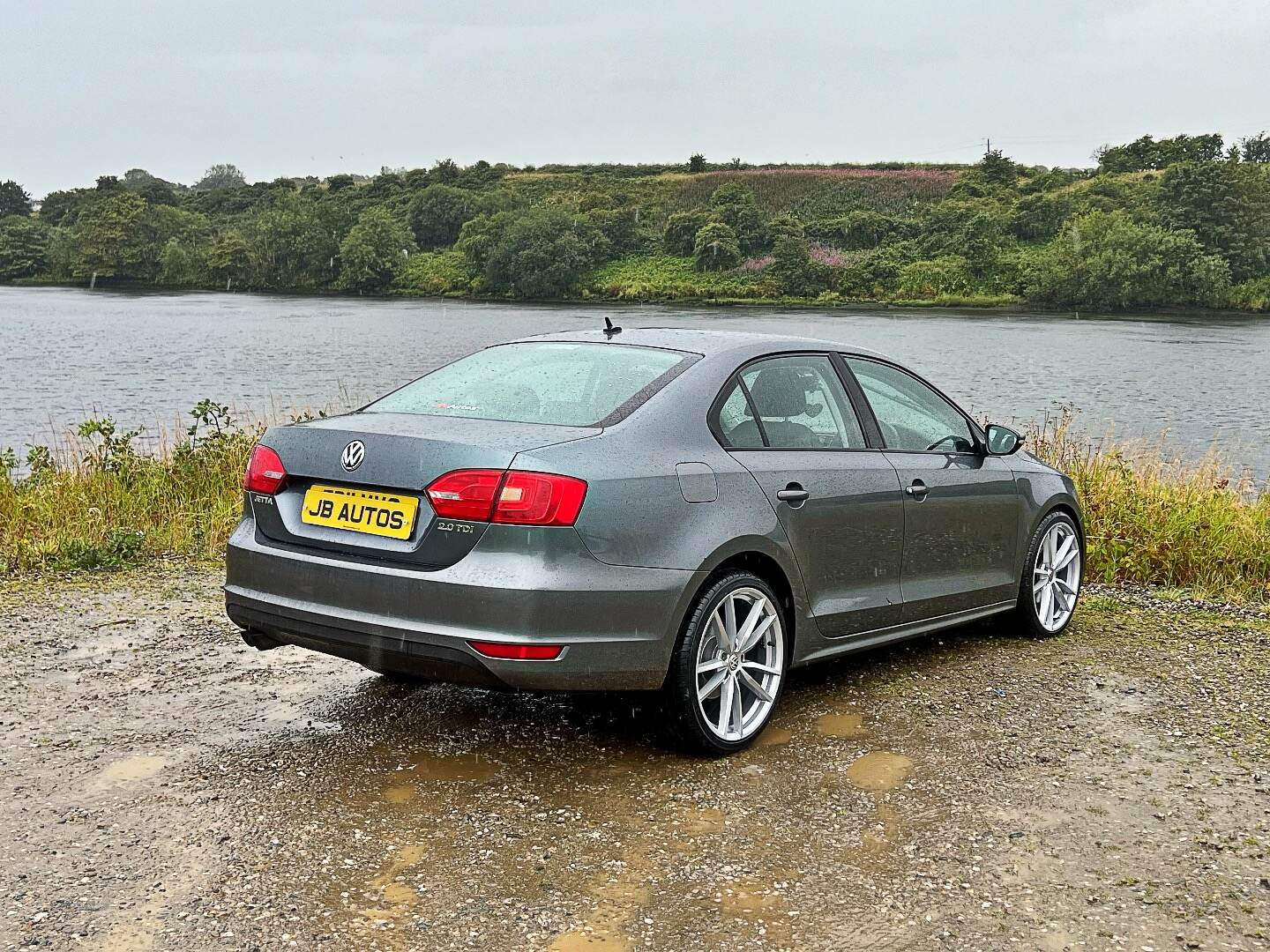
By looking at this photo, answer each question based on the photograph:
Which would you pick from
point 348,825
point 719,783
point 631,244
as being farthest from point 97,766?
point 631,244

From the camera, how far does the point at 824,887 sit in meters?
3.52

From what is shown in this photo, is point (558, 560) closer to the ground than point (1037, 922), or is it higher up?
higher up

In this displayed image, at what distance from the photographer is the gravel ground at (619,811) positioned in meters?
3.31

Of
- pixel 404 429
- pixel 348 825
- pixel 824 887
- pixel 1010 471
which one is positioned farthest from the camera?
pixel 1010 471

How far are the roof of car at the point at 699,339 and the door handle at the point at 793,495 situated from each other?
0.58 metres

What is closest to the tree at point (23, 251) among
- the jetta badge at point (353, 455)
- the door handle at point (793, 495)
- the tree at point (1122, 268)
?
the tree at point (1122, 268)

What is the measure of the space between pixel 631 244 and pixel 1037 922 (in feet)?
300

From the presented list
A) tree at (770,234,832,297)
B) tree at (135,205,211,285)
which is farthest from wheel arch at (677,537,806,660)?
tree at (135,205,211,285)

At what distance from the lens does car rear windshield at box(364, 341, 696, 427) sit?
14.7ft

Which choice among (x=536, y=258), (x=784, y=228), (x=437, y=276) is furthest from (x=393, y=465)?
(x=437, y=276)

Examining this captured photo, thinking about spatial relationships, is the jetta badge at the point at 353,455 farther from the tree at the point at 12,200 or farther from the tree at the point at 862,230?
the tree at the point at 12,200

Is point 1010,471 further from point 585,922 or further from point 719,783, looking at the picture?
point 585,922

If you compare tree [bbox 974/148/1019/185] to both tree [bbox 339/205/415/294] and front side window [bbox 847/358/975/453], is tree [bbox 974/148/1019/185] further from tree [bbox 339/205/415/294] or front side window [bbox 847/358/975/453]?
front side window [bbox 847/358/975/453]

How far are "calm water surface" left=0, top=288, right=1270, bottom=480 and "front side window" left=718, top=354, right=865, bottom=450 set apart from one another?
5.61 m
